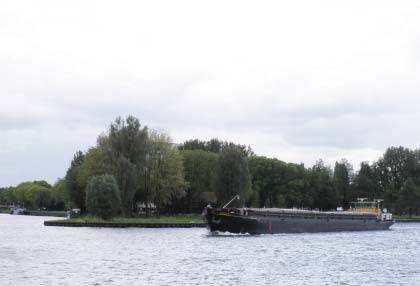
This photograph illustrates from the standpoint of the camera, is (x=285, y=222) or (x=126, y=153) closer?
(x=285, y=222)

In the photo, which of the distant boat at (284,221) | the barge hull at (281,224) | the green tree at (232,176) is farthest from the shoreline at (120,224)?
the barge hull at (281,224)

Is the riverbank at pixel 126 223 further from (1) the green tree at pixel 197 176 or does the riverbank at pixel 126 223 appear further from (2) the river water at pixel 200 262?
(2) the river water at pixel 200 262

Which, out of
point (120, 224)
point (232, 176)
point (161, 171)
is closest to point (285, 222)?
point (232, 176)

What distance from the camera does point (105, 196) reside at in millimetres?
124250

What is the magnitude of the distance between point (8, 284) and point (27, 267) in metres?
11.0

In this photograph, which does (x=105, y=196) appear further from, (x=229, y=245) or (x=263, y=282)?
(x=263, y=282)

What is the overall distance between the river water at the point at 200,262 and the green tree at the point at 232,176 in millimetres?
49187

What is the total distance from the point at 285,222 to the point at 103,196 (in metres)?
32.1

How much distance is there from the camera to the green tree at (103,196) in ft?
405

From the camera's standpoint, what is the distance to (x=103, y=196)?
4889 inches

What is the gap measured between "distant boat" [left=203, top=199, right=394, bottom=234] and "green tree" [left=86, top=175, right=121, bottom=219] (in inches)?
827

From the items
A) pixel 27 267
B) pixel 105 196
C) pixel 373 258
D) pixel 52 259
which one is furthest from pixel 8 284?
pixel 105 196

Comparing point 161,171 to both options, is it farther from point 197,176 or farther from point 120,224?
point 197,176

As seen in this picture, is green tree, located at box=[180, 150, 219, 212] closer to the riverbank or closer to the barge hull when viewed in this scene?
the riverbank
